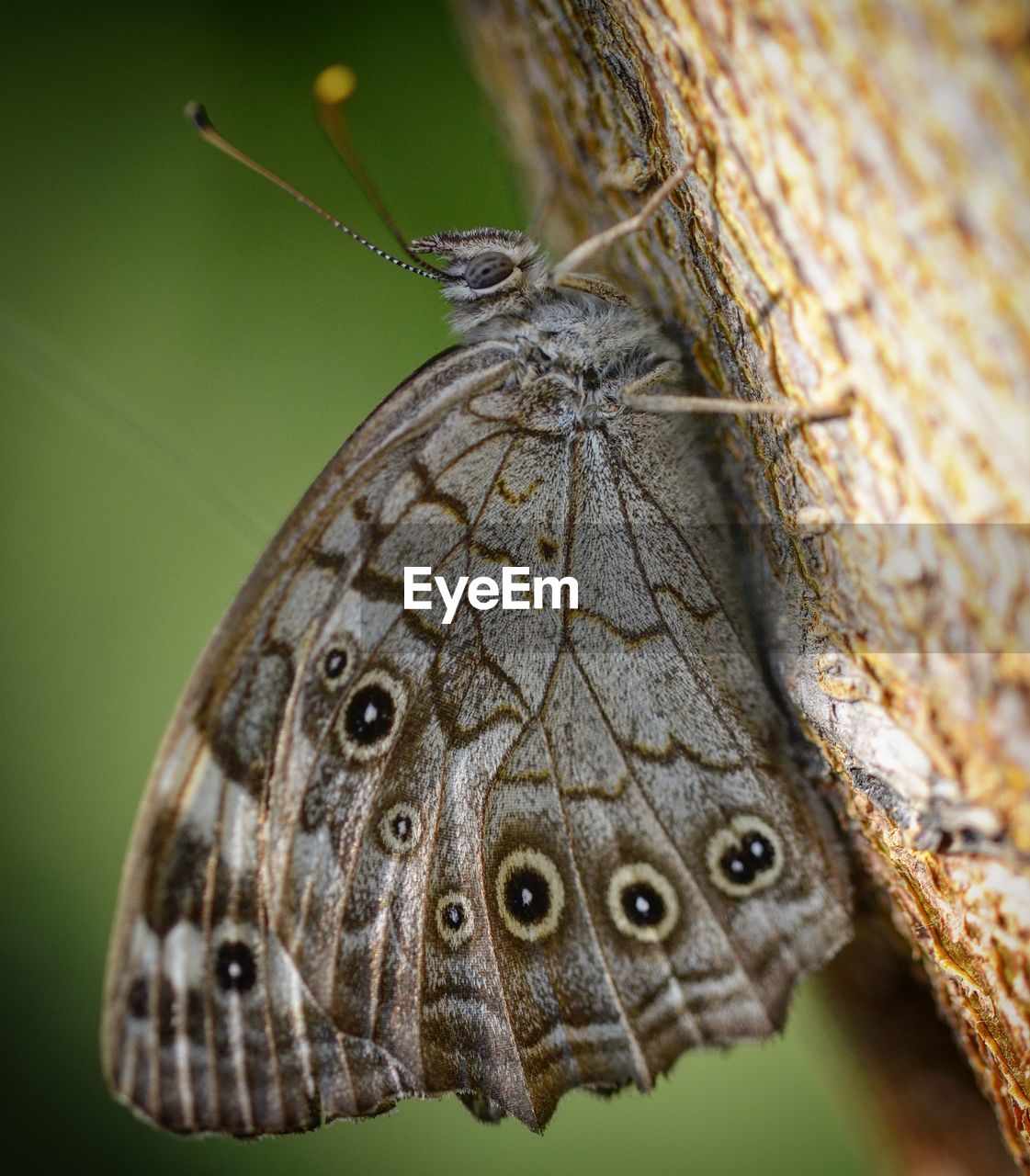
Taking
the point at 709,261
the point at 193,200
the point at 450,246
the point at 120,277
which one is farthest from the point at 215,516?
the point at 709,261

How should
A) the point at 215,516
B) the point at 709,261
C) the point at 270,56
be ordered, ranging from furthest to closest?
the point at 215,516 → the point at 270,56 → the point at 709,261

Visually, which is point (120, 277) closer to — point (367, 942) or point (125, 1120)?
point (367, 942)

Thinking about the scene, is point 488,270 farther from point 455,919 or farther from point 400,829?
point 455,919

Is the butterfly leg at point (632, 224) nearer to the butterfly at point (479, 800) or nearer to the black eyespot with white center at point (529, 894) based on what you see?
the butterfly at point (479, 800)

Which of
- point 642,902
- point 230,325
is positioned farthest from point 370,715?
point 230,325

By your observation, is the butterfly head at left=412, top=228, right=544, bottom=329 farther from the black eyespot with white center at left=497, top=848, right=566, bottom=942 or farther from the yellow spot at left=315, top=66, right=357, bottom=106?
the black eyespot with white center at left=497, top=848, right=566, bottom=942

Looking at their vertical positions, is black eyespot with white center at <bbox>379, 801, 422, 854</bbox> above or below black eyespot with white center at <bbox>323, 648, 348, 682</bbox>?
below

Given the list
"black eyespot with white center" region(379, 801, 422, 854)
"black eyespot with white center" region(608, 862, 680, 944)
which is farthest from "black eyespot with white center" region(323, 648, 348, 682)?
"black eyespot with white center" region(608, 862, 680, 944)
